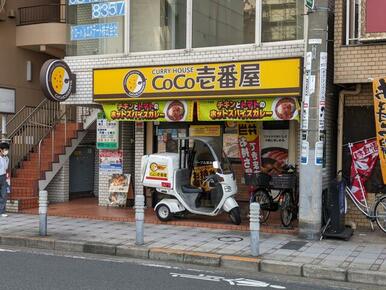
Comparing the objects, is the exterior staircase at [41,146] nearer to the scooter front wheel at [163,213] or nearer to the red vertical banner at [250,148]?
the scooter front wheel at [163,213]

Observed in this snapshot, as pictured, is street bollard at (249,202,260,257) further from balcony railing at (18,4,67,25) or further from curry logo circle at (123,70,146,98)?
balcony railing at (18,4,67,25)

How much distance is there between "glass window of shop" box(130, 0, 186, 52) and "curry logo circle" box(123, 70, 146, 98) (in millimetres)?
913

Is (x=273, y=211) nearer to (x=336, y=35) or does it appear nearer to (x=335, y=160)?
(x=335, y=160)

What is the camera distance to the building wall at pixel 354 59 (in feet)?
34.7

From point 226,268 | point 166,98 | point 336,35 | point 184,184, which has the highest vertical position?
point 336,35

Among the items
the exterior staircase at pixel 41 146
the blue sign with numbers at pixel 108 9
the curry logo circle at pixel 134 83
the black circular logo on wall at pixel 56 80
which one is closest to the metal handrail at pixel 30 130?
the exterior staircase at pixel 41 146

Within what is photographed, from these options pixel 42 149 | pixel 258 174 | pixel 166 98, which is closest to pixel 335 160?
pixel 258 174

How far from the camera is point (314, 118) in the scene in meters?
10.4

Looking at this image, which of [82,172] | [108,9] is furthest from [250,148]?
[82,172]

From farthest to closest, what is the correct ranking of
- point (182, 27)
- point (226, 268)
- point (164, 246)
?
point (182, 27) < point (164, 246) < point (226, 268)

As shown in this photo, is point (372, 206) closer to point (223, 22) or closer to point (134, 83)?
point (223, 22)

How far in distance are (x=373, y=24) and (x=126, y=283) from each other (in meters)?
6.84

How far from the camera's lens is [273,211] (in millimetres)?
12336

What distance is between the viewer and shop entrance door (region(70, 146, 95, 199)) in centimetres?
1678
